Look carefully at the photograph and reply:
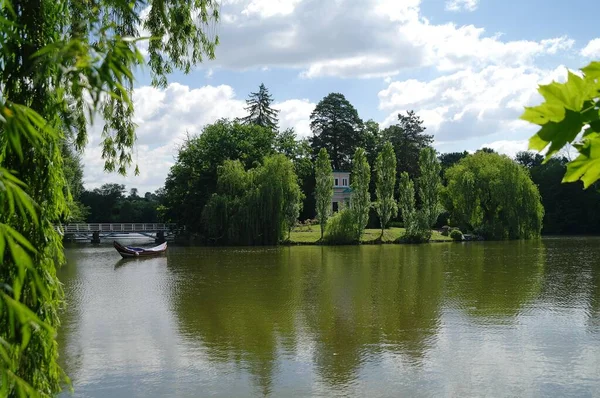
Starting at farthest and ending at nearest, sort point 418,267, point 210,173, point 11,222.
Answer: point 210,173
point 418,267
point 11,222

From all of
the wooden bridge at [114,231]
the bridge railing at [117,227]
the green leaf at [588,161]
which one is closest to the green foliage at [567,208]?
the wooden bridge at [114,231]

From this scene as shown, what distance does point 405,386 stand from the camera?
8.05 meters

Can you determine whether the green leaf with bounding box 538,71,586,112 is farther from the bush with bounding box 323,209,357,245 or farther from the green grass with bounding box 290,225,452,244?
the bush with bounding box 323,209,357,245

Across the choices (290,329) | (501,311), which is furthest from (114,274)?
(501,311)

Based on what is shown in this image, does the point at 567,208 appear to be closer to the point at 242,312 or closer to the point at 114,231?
the point at 114,231

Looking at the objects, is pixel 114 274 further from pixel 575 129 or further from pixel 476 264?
pixel 575 129

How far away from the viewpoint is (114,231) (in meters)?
54.0

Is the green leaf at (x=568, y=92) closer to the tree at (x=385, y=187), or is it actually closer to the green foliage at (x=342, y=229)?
the green foliage at (x=342, y=229)

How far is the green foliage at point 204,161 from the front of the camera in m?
46.9

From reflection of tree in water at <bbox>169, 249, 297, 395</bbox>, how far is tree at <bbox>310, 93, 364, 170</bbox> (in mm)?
42256

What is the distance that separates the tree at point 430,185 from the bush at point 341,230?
6.58 m

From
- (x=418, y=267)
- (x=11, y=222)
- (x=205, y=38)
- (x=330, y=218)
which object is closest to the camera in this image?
(x=11, y=222)

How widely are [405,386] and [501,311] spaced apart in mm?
5957

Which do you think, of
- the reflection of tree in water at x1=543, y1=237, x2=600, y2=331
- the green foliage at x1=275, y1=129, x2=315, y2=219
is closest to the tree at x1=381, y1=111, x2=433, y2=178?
the green foliage at x1=275, y1=129, x2=315, y2=219
